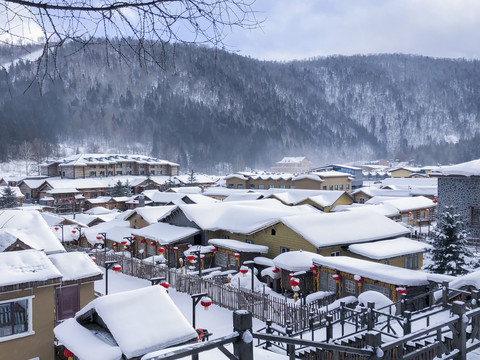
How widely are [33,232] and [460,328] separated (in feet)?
63.9

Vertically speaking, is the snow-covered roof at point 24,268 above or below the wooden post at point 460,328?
below

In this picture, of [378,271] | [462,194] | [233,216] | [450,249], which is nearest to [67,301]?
[378,271]

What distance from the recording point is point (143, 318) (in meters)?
9.19

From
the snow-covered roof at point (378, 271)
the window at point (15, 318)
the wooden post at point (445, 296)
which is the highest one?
the wooden post at point (445, 296)

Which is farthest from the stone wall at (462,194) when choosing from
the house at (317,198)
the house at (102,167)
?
the house at (102,167)

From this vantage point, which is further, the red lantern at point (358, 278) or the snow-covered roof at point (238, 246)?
the snow-covered roof at point (238, 246)

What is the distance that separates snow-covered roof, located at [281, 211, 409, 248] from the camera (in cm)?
2272

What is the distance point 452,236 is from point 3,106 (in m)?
153

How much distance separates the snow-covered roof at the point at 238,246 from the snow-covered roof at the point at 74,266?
34.8 feet

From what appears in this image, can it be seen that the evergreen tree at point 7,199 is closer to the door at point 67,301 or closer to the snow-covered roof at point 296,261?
the door at point 67,301

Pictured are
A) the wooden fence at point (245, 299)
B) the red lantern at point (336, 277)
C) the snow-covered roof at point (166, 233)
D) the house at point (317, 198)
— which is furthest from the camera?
the house at point (317, 198)

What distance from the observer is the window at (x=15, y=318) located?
10914 mm

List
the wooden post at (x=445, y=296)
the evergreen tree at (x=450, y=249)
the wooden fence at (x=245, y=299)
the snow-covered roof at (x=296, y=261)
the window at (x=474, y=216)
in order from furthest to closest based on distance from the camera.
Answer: the window at (x=474, y=216)
the evergreen tree at (x=450, y=249)
the snow-covered roof at (x=296, y=261)
the wooden fence at (x=245, y=299)
the wooden post at (x=445, y=296)

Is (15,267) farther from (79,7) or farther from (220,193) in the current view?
(220,193)
